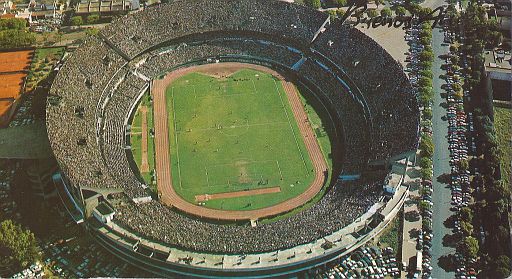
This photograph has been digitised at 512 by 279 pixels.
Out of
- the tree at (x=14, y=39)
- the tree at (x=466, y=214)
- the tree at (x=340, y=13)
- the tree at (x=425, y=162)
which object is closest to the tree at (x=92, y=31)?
the tree at (x=14, y=39)

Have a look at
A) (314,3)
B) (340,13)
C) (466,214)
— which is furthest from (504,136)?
(314,3)

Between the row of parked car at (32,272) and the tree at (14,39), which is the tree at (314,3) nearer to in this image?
the tree at (14,39)

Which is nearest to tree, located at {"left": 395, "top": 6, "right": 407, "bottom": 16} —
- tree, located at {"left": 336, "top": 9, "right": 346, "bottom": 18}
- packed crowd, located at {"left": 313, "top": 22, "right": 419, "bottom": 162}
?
tree, located at {"left": 336, "top": 9, "right": 346, "bottom": 18}

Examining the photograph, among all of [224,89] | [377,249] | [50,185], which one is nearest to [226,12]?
[224,89]

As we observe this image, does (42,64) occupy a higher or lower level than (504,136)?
higher

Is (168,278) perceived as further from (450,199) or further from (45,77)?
(45,77)

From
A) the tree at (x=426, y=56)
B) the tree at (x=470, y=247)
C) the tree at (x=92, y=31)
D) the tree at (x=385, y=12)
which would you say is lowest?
the tree at (x=470, y=247)

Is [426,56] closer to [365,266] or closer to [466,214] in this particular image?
[466,214]
